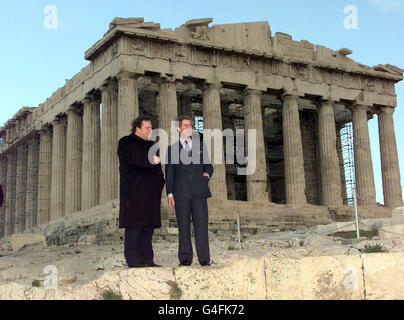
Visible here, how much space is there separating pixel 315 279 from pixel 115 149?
76.4 ft

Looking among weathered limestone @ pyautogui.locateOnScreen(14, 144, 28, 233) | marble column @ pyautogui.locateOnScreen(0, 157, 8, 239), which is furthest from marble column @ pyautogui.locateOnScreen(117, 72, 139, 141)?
marble column @ pyautogui.locateOnScreen(0, 157, 8, 239)

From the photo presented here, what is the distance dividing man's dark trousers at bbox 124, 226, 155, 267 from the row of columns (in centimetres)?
2020

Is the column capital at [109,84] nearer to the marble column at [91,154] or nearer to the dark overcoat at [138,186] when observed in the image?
the marble column at [91,154]

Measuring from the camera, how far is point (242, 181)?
1689 inches

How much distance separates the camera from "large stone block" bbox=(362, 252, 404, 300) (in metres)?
Answer: 8.70

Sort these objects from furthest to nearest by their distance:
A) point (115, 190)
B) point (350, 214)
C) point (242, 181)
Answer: point (242, 181) → point (350, 214) → point (115, 190)

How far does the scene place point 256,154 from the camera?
33812 millimetres

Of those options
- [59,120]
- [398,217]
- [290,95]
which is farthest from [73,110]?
[398,217]

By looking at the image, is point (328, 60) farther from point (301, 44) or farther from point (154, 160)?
point (154, 160)

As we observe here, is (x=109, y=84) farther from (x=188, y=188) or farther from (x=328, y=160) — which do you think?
(x=188, y=188)

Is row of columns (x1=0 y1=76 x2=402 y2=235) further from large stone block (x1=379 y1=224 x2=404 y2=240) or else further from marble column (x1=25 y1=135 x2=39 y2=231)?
large stone block (x1=379 y1=224 x2=404 y2=240)
